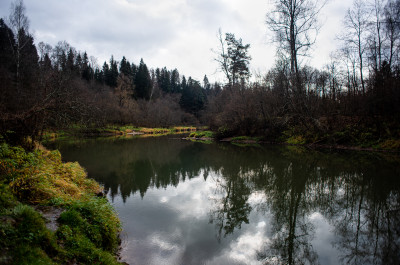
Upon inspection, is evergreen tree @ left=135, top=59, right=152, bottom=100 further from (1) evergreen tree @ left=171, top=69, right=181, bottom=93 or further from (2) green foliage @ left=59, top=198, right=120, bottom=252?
(2) green foliage @ left=59, top=198, right=120, bottom=252

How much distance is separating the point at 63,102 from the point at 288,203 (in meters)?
7.72

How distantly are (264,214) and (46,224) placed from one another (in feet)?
14.8

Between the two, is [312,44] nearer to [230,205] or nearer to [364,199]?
[364,199]

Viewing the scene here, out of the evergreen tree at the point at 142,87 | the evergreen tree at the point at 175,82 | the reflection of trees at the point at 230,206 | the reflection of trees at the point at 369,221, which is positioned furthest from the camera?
the evergreen tree at the point at 175,82

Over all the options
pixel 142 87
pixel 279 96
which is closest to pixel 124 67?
pixel 142 87

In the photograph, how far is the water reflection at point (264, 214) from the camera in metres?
3.85

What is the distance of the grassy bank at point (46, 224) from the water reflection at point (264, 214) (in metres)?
0.79

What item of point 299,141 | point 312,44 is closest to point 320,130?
point 299,141

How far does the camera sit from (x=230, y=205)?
6180mm

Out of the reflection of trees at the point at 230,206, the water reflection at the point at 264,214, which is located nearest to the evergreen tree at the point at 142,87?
the water reflection at the point at 264,214

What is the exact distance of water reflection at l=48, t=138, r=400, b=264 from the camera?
3846mm

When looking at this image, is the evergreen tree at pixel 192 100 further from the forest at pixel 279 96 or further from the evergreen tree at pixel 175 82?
the forest at pixel 279 96

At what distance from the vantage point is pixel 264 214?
546 centimetres

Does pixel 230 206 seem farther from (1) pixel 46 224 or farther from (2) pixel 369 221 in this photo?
(1) pixel 46 224
